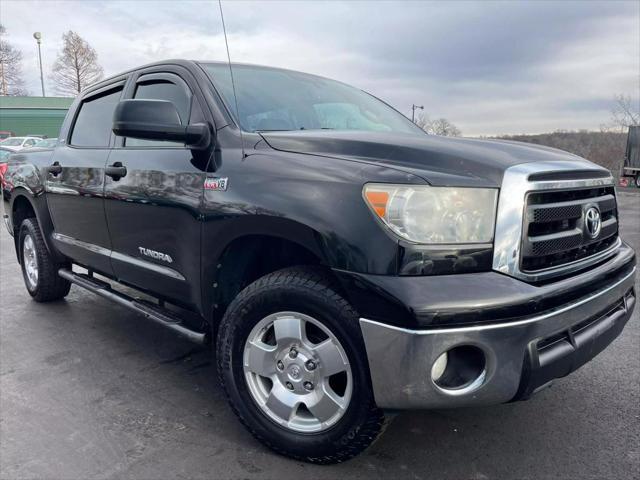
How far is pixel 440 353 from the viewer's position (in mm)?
1873

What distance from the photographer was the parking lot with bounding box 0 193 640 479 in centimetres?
229

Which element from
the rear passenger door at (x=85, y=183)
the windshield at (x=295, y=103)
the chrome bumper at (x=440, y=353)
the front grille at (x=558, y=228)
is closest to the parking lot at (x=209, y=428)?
the chrome bumper at (x=440, y=353)

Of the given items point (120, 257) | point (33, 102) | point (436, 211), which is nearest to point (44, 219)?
point (120, 257)

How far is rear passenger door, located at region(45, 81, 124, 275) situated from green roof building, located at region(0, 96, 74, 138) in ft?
161

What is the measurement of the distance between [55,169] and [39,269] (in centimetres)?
110

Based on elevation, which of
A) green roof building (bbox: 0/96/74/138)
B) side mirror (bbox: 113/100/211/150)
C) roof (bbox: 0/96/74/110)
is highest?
roof (bbox: 0/96/74/110)

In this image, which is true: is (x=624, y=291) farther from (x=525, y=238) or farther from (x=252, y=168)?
(x=252, y=168)

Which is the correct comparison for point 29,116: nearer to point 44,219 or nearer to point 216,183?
point 44,219

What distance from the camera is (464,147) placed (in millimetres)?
2268

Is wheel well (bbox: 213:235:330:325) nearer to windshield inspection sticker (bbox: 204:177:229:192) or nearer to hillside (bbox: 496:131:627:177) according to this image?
windshield inspection sticker (bbox: 204:177:229:192)

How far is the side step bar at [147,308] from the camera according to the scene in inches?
112

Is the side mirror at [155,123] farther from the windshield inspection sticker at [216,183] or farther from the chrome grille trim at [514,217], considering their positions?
the chrome grille trim at [514,217]

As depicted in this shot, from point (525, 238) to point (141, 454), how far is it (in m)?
1.94

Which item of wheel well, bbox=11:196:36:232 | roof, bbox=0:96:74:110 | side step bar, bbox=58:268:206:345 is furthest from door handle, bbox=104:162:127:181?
roof, bbox=0:96:74:110
